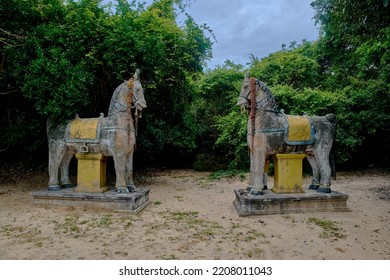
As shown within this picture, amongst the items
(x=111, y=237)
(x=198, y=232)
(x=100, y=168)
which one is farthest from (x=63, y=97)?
(x=198, y=232)

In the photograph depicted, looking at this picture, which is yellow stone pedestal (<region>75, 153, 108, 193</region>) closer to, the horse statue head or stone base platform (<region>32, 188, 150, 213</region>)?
stone base platform (<region>32, 188, 150, 213</region>)

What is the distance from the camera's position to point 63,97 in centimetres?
595

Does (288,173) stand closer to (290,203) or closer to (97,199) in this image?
(290,203)

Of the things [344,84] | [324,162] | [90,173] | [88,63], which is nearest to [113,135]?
[90,173]

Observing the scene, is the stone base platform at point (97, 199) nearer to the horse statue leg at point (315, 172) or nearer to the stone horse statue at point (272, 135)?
the stone horse statue at point (272, 135)

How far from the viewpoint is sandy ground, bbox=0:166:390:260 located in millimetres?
3584

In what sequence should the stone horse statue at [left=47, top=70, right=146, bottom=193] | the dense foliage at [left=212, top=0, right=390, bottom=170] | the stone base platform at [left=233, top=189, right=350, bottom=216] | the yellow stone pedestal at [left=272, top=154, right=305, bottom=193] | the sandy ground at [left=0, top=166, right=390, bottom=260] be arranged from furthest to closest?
the stone horse statue at [left=47, top=70, right=146, bottom=193] < the yellow stone pedestal at [left=272, top=154, right=305, bottom=193] < the dense foliage at [left=212, top=0, right=390, bottom=170] < the stone base platform at [left=233, top=189, right=350, bottom=216] < the sandy ground at [left=0, top=166, right=390, bottom=260]

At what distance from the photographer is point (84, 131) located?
19.5 feet

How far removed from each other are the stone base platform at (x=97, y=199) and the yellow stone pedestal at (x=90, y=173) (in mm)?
158

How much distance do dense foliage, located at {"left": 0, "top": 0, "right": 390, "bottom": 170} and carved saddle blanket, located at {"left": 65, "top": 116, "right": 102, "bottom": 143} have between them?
38 centimetres

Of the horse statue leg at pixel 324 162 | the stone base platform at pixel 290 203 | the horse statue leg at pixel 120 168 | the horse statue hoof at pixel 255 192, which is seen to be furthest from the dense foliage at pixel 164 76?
the horse statue hoof at pixel 255 192

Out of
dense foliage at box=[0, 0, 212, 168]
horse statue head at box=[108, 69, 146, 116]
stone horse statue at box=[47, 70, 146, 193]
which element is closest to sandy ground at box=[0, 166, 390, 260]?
stone horse statue at box=[47, 70, 146, 193]

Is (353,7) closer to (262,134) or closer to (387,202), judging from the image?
(262,134)

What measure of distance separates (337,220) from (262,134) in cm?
214
